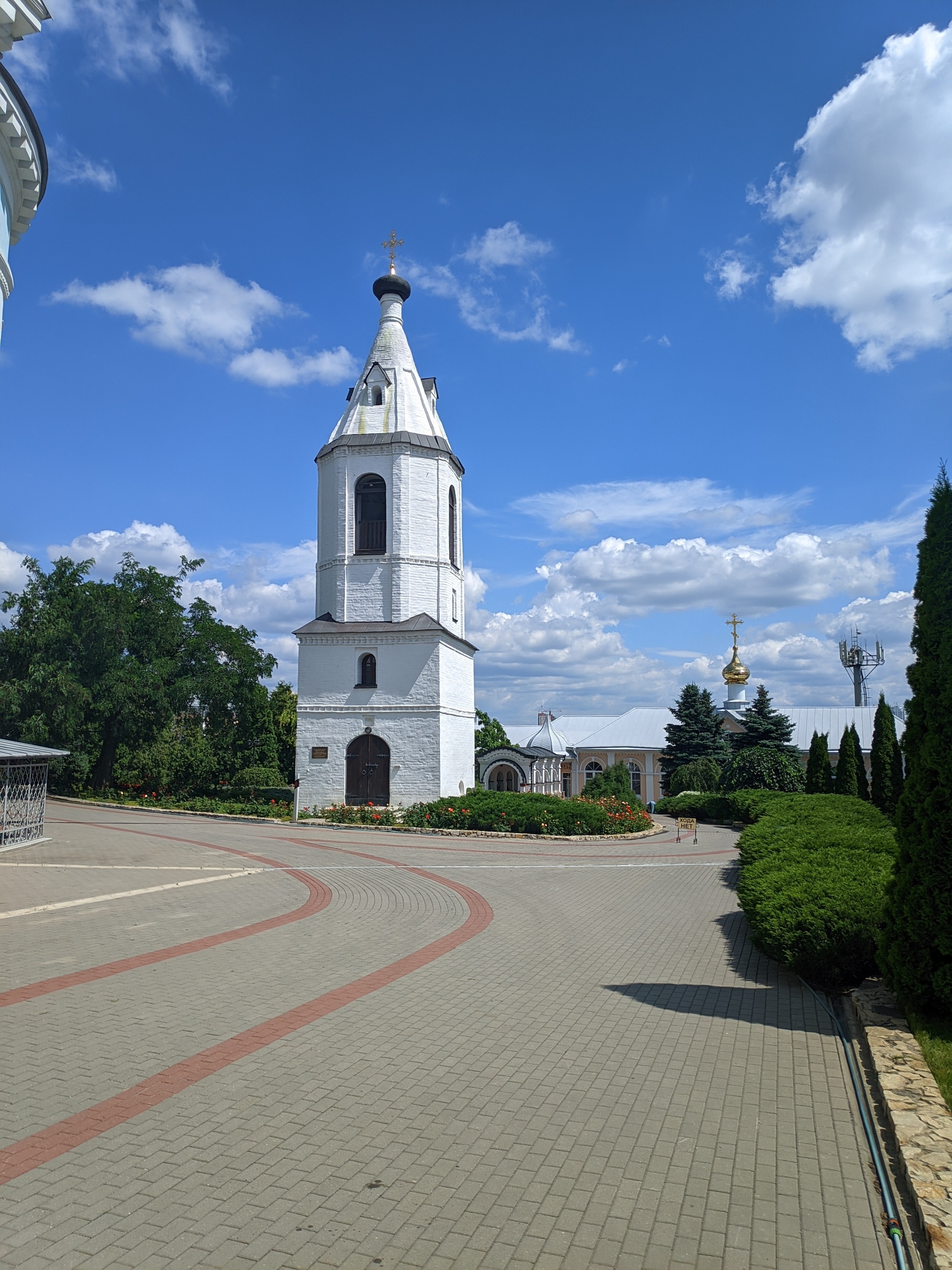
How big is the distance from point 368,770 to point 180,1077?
21421mm

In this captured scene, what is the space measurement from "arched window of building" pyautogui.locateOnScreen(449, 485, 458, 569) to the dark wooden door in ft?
22.8

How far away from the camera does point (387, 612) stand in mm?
27859

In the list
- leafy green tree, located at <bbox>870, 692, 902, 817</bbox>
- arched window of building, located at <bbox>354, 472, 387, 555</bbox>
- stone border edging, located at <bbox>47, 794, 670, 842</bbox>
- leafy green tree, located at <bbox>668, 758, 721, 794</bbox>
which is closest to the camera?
stone border edging, located at <bbox>47, 794, 670, 842</bbox>

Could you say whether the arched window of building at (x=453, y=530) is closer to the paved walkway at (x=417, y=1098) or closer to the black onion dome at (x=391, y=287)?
the black onion dome at (x=391, y=287)

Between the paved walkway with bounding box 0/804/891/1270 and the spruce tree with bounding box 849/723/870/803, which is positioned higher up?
the spruce tree with bounding box 849/723/870/803

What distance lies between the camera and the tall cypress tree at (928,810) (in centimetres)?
648

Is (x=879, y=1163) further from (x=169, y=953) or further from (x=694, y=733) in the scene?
(x=694, y=733)

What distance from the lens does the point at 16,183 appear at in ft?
30.3

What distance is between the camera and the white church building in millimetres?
27031

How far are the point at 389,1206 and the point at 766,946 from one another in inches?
209

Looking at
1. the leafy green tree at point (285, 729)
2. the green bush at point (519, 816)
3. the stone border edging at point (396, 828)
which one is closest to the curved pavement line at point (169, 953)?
the stone border edging at point (396, 828)

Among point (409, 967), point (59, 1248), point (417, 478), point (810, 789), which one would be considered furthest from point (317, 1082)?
point (810, 789)

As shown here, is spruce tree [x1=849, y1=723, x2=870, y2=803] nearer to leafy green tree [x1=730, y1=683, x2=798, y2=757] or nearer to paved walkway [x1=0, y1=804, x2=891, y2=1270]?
leafy green tree [x1=730, y1=683, x2=798, y2=757]

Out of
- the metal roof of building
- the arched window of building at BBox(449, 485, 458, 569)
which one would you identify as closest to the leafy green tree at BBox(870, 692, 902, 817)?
the arched window of building at BBox(449, 485, 458, 569)
